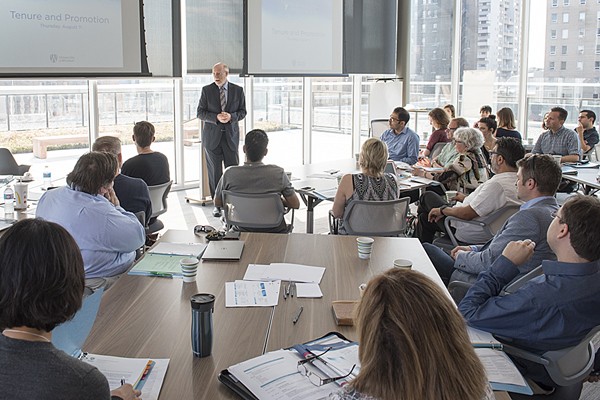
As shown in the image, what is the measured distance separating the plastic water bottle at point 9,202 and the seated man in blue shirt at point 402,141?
Result: 163 inches

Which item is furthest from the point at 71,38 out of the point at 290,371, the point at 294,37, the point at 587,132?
the point at 587,132

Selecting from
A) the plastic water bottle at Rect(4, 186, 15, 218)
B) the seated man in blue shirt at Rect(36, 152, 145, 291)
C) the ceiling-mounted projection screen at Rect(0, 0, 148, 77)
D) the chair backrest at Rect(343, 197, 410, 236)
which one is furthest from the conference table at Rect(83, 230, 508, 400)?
the ceiling-mounted projection screen at Rect(0, 0, 148, 77)

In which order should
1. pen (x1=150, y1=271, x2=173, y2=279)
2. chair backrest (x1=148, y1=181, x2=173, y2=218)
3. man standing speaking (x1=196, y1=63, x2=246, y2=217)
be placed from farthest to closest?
man standing speaking (x1=196, y1=63, x2=246, y2=217) < chair backrest (x1=148, y1=181, x2=173, y2=218) < pen (x1=150, y1=271, x2=173, y2=279)

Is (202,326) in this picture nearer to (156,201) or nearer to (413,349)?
(413,349)

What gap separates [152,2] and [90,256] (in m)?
4.82

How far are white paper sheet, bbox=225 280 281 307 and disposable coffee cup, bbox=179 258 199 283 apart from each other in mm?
158

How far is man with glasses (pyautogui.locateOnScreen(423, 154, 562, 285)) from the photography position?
334cm

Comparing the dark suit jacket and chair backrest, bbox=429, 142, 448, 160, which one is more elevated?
the dark suit jacket

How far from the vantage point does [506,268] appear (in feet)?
8.73

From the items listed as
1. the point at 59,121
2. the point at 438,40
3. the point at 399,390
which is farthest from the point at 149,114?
the point at 399,390

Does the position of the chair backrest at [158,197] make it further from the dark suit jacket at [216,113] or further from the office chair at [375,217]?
the dark suit jacket at [216,113]

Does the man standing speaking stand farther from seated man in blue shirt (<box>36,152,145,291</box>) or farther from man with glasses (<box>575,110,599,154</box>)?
man with glasses (<box>575,110,599,154</box>)

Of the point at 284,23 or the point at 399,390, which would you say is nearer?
the point at 399,390

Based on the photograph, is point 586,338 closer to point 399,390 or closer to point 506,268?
point 506,268
